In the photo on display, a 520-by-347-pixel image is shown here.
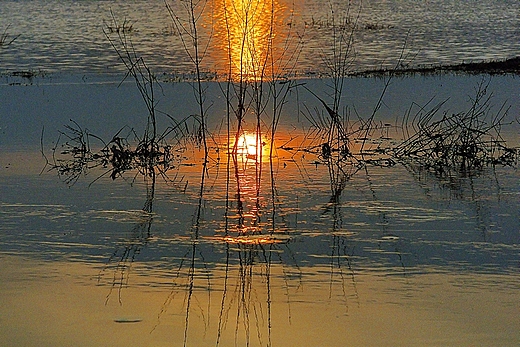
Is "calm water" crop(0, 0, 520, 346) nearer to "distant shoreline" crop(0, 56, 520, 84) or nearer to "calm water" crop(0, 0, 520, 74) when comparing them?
"calm water" crop(0, 0, 520, 74)

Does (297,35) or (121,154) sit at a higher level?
(297,35)

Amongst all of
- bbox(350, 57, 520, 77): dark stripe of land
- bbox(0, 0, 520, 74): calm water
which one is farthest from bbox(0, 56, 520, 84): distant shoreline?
bbox(0, 0, 520, 74): calm water

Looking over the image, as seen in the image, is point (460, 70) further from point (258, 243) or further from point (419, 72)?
point (258, 243)

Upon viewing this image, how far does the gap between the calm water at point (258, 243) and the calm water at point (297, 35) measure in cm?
409

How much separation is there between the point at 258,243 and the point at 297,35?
20.7 metres

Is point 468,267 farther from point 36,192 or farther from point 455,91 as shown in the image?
point 455,91

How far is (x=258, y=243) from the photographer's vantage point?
5395 millimetres

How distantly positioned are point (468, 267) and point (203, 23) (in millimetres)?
26900

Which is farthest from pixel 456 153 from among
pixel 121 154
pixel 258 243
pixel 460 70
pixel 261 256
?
pixel 460 70

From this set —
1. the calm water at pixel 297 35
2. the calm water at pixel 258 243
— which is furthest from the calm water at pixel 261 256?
the calm water at pixel 297 35

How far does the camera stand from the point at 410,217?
604cm

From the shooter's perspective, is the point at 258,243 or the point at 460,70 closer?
the point at 258,243

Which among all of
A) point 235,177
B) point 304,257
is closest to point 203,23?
point 235,177

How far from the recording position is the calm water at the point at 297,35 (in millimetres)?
20547
